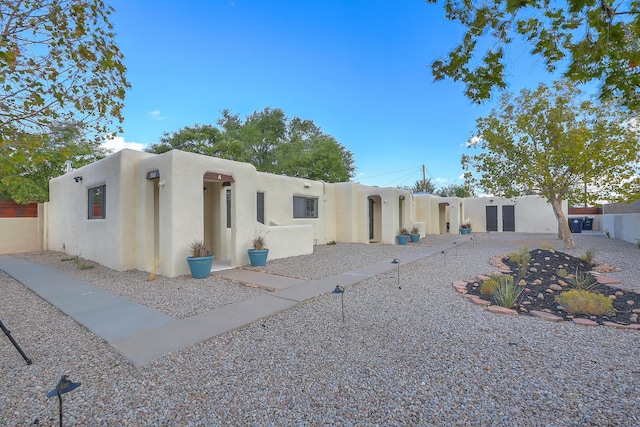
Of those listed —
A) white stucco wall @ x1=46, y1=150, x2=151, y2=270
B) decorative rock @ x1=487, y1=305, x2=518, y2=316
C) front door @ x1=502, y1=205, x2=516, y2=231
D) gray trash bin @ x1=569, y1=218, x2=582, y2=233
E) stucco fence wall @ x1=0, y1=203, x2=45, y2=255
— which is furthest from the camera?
front door @ x1=502, y1=205, x2=516, y2=231

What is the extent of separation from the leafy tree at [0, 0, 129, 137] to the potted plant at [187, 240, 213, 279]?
3368 mm

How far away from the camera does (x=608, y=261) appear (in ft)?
29.1

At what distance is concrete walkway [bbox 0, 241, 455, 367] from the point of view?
3508 millimetres

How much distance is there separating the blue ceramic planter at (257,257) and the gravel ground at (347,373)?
3661 mm

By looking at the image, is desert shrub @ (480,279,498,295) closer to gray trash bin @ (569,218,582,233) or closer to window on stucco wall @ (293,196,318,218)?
window on stucco wall @ (293,196,318,218)

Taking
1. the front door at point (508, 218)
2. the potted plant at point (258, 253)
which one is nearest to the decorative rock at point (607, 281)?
the potted plant at point (258, 253)

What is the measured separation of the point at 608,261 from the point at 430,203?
542 inches

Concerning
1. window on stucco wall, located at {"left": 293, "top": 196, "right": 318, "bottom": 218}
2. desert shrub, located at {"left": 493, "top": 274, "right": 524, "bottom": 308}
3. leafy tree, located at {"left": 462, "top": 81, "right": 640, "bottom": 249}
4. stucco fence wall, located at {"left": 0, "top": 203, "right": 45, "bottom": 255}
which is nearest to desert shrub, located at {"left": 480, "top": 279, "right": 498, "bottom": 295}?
desert shrub, located at {"left": 493, "top": 274, "right": 524, "bottom": 308}

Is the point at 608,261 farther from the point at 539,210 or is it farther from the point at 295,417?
the point at 539,210

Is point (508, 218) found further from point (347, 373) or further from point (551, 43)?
point (347, 373)

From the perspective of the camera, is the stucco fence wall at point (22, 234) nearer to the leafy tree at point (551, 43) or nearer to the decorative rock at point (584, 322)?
the leafy tree at point (551, 43)

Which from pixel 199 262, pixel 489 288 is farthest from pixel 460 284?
pixel 199 262

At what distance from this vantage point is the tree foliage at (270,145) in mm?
22062

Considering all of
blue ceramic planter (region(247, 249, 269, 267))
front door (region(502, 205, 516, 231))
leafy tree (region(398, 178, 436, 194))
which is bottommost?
blue ceramic planter (region(247, 249, 269, 267))
